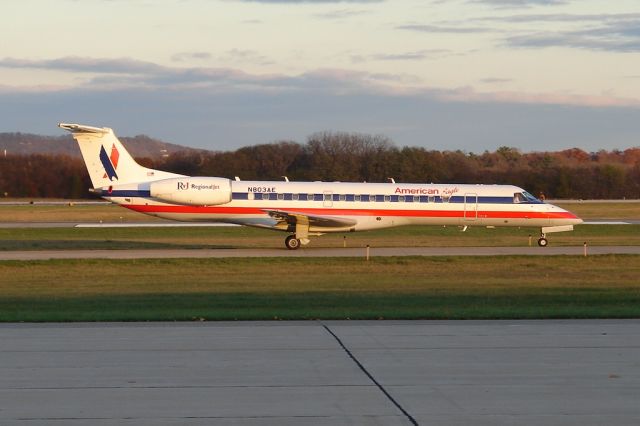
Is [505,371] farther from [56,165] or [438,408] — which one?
[56,165]

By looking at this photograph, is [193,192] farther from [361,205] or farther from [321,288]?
[321,288]

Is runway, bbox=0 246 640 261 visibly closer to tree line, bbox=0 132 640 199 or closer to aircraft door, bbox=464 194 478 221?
aircraft door, bbox=464 194 478 221

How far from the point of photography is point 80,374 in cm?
1096

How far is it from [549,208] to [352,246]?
7.90 metres

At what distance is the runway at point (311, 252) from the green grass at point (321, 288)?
6.97ft

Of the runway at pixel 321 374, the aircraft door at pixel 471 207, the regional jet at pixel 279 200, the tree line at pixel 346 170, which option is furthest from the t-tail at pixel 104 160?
the tree line at pixel 346 170

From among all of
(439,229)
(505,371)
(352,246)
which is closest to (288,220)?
(352,246)

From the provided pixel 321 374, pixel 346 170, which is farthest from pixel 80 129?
pixel 346 170

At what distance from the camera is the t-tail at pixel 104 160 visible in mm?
36656

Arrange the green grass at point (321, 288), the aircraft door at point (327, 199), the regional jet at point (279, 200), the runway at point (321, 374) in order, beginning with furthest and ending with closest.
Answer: the aircraft door at point (327, 199)
the regional jet at point (279, 200)
the green grass at point (321, 288)
the runway at point (321, 374)

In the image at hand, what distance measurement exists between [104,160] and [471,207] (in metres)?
14.0

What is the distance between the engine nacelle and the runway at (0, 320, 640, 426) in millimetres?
20913

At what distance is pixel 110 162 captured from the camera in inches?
1443

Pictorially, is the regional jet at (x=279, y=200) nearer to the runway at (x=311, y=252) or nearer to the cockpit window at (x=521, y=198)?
the cockpit window at (x=521, y=198)
